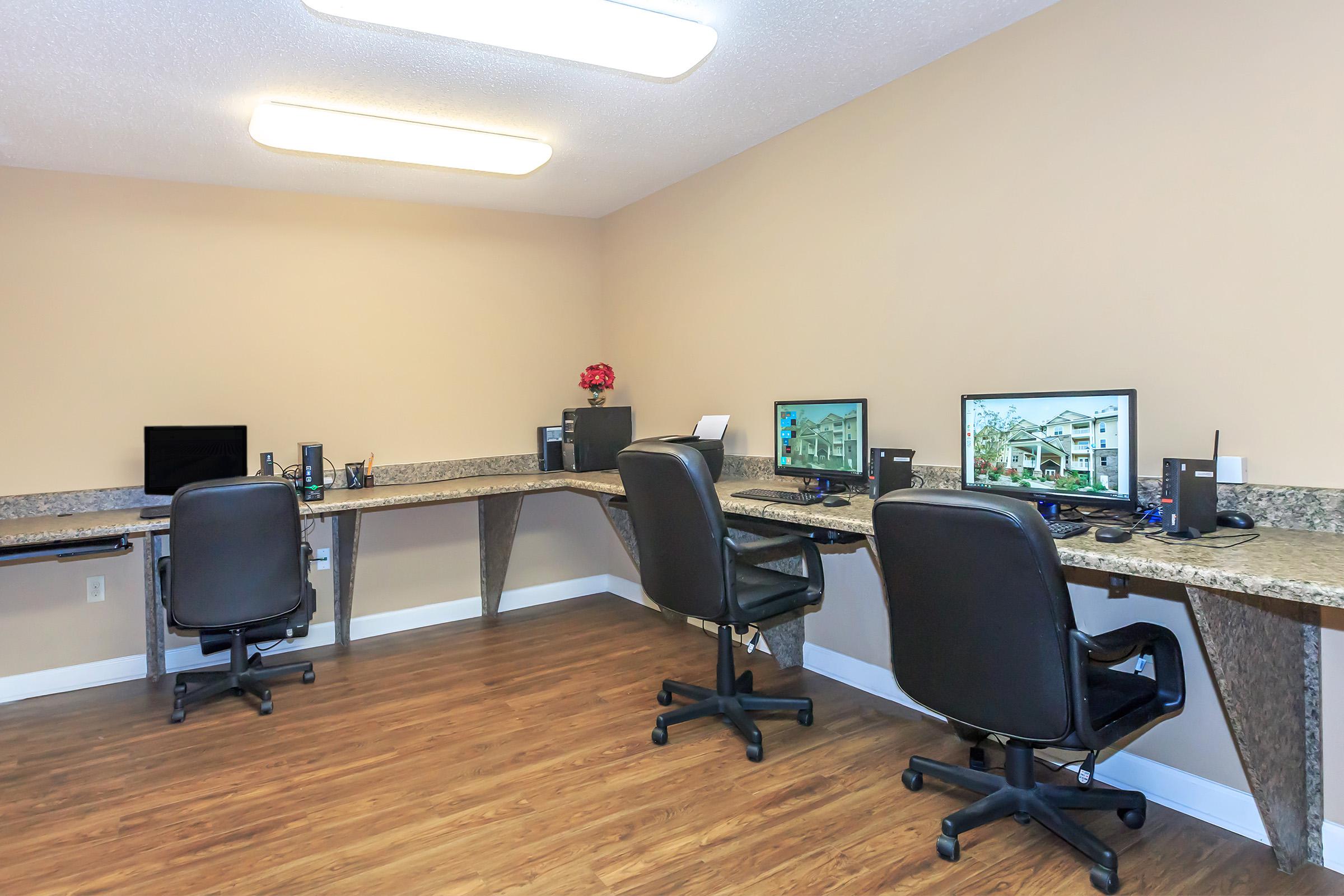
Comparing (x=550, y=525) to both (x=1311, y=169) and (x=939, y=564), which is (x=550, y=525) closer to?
(x=939, y=564)

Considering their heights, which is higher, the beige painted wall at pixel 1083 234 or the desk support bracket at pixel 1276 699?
the beige painted wall at pixel 1083 234

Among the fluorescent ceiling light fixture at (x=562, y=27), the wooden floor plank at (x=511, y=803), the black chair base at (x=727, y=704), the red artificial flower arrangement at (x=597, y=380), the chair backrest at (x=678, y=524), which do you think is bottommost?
the wooden floor plank at (x=511, y=803)

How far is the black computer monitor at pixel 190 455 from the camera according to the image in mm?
3779

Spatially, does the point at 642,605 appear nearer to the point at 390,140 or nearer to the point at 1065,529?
the point at 390,140

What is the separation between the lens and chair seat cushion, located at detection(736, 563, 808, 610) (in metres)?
2.75

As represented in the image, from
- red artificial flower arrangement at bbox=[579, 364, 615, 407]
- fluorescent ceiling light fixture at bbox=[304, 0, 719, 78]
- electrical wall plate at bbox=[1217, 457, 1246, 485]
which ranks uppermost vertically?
fluorescent ceiling light fixture at bbox=[304, 0, 719, 78]

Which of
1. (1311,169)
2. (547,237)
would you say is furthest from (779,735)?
(547,237)

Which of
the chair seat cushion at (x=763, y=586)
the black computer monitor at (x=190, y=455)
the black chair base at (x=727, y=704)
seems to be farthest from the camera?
the black computer monitor at (x=190, y=455)

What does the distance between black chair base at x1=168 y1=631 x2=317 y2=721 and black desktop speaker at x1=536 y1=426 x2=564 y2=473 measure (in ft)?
5.99

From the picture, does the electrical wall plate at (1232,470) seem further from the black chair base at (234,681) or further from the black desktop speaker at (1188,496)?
the black chair base at (234,681)

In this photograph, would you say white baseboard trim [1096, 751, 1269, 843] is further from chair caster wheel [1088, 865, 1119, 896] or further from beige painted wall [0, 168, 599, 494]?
beige painted wall [0, 168, 599, 494]

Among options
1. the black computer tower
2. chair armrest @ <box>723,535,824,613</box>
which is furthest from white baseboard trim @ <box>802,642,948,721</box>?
the black computer tower

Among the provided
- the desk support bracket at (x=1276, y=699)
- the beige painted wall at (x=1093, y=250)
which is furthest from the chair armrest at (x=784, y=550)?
the desk support bracket at (x=1276, y=699)

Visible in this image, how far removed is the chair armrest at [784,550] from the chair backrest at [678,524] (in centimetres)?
3
